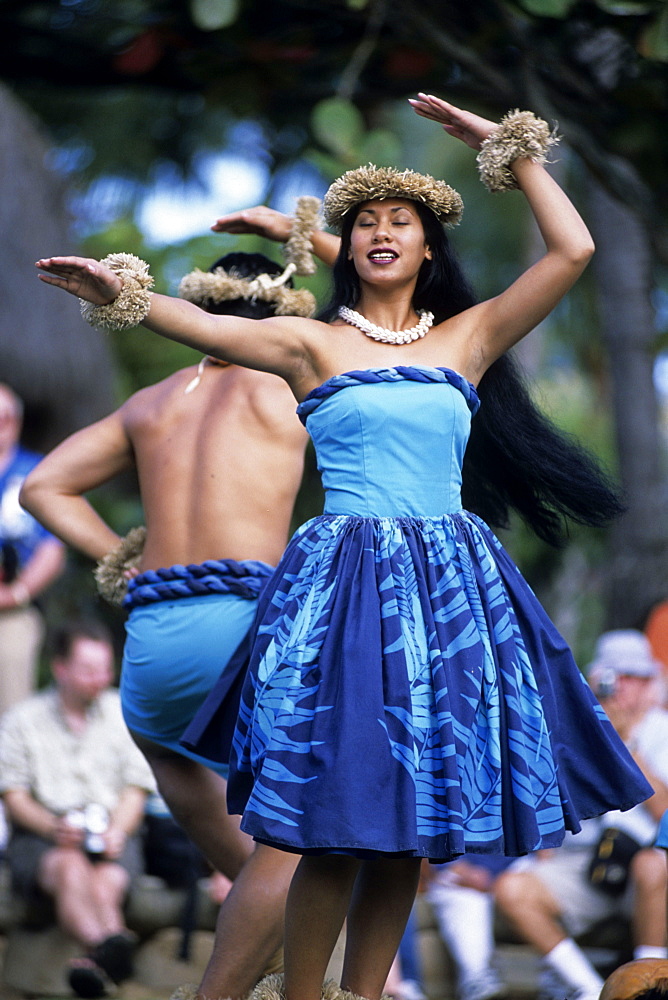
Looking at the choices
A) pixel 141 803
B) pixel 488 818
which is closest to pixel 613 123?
pixel 488 818

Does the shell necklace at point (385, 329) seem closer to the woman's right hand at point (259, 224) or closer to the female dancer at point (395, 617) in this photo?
the female dancer at point (395, 617)

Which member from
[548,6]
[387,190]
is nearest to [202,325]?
[387,190]

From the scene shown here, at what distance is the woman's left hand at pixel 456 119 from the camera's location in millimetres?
2520

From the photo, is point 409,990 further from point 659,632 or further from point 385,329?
point 385,329

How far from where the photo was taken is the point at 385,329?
252 centimetres

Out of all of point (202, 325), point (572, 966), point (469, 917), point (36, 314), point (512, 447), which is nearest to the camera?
point (202, 325)

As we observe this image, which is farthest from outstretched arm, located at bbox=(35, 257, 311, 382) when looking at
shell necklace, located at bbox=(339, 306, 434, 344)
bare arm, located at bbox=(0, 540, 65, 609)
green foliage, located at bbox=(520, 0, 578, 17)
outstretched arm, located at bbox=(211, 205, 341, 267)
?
bare arm, located at bbox=(0, 540, 65, 609)

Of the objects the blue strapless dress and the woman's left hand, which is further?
the woman's left hand

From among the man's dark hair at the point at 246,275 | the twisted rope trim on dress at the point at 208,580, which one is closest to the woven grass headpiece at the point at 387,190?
the man's dark hair at the point at 246,275

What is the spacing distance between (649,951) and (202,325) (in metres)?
2.79

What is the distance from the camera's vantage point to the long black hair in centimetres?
265

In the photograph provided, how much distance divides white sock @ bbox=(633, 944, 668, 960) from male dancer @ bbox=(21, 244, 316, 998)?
1.68 meters

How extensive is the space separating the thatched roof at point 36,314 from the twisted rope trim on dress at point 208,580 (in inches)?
163

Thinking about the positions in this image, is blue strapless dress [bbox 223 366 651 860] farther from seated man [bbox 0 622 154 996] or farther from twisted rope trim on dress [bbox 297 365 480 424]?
seated man [bbox 0 622 154 996]
